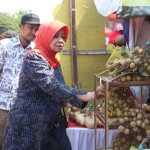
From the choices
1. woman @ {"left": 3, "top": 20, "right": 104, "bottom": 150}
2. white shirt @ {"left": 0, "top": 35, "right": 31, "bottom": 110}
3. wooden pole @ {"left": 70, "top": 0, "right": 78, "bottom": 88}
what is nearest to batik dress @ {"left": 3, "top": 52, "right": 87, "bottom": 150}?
woman @ {"left": 3, "top": 20, "right": 104, "bottom": 150}

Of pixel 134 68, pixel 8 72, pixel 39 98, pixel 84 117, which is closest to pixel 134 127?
pixel 134 68

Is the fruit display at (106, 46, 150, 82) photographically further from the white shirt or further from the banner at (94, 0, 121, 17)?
the white shirt

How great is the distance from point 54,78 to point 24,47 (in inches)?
38.9

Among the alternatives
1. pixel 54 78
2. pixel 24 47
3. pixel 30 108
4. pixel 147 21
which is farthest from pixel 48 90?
pixel 147 21

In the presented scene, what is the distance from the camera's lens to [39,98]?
5.86ft

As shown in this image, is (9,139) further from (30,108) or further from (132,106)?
(132,106)

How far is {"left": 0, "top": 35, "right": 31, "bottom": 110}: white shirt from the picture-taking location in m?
2.48

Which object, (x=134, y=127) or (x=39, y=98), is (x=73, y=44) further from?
(x=134, y=127)

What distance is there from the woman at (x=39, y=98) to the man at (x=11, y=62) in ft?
2.15

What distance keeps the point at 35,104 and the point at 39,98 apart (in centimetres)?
5

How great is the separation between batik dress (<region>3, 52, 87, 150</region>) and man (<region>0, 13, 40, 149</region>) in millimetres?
655

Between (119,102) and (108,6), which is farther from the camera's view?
(108,6)

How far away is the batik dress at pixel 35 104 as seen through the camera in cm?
170

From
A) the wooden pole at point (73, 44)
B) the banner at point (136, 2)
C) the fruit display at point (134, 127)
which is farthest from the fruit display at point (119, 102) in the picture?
the wooden pole at point (73, 44)
